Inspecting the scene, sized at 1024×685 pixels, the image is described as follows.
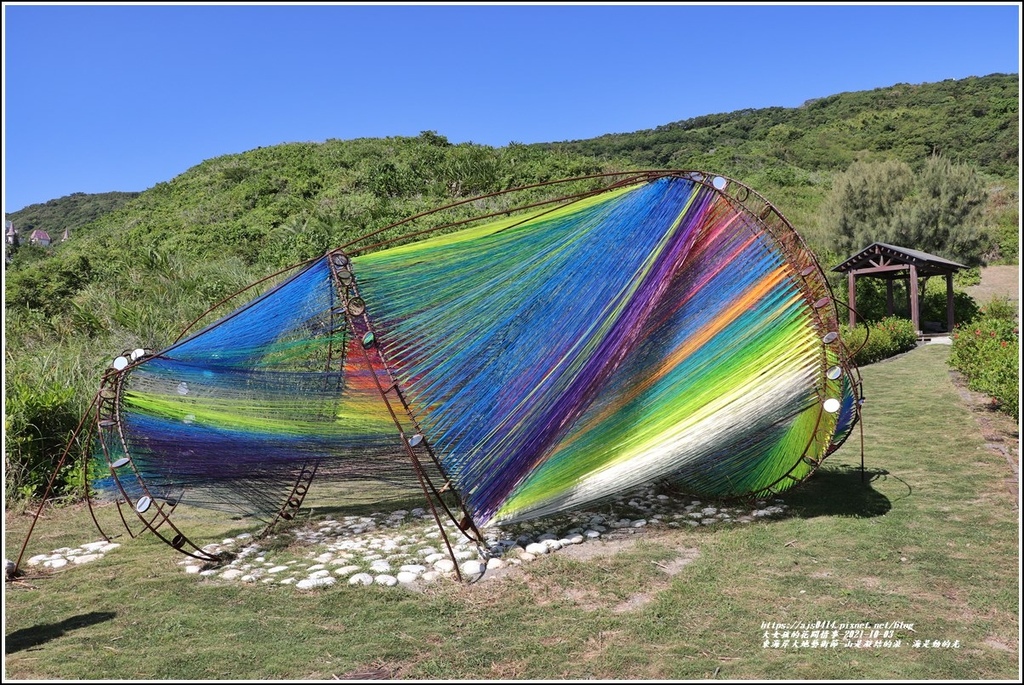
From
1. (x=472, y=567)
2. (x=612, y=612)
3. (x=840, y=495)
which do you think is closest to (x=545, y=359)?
(x=472, y=567)

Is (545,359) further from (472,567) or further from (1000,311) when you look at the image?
(1000,311)

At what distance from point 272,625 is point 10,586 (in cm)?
177

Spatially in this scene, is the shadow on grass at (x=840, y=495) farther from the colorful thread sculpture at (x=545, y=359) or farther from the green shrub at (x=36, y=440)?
the green shrub at (x=36, y=440)

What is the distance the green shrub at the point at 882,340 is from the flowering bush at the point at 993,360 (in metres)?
1.78

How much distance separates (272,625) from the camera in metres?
3.34

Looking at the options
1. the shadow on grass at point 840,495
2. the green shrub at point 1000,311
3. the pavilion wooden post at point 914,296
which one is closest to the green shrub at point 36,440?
the shadow on grass at point 840,495

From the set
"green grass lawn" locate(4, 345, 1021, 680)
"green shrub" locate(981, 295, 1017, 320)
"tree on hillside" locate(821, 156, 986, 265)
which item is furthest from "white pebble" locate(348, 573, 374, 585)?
"tree on hillside" locate(821, 156, 986, 265)

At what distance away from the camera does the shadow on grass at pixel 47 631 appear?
321 centimetres

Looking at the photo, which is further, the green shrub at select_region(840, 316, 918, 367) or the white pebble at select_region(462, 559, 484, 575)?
the green shrub at select_region(840, 316, 918, 367)

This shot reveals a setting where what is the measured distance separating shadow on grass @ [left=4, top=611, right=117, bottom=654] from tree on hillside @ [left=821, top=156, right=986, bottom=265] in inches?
902

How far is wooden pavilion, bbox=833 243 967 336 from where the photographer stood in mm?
14359

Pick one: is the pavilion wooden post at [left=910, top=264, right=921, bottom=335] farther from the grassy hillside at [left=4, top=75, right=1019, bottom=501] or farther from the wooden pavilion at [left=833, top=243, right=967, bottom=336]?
the grassy hillside at [left=4, top=75, right=1019, bottom=501]

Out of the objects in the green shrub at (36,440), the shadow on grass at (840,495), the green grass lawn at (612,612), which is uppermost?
the green shrub at (36,440)

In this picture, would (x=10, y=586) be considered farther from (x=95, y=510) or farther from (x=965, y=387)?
(x=965, y=387)
